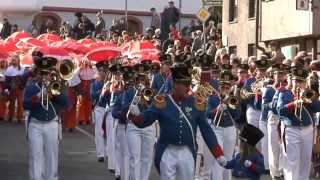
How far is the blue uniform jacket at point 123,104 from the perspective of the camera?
13625mm

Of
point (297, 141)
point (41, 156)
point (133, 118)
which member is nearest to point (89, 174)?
point (41, 156)

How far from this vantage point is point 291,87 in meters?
13.5

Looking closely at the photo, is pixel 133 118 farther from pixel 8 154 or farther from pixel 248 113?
pixel 8 154

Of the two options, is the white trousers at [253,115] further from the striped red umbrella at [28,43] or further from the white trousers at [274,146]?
the striped red umbrella at [28,43]

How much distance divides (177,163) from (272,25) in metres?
23.0

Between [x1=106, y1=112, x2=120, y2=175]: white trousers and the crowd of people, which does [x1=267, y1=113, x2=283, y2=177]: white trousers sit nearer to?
the crowd of people

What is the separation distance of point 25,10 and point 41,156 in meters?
8.65

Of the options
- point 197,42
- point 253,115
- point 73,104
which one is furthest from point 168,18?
point 253,115

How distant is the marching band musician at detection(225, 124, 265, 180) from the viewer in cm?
957

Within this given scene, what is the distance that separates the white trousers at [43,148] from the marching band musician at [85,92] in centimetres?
1149

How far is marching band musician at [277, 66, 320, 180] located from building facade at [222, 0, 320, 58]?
15195 millimetres

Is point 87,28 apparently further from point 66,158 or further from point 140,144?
point 140,144

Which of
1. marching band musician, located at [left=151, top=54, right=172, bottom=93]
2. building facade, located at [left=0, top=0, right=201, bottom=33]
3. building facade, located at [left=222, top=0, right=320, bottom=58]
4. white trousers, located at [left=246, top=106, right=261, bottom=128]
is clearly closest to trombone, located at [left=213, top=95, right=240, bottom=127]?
marching band musician, located at [left=151, top=54, right=172, bottom=93]

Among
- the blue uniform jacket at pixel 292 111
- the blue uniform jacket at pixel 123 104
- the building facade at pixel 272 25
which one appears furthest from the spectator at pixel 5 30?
the blue uniform jacket at pixel 292 111
